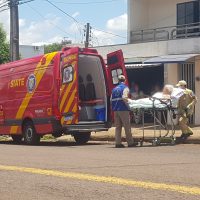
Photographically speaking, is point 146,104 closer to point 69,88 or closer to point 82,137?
point 69,88

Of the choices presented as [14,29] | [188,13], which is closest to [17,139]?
[14,29]

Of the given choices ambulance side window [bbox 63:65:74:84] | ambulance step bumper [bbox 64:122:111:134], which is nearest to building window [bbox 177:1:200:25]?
ambulance step bumper [bbox 64:122:111:134]

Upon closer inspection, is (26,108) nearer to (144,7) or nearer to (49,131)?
(49,131)

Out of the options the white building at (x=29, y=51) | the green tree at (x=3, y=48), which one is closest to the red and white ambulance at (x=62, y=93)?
the green tree at (x=3, y=48)

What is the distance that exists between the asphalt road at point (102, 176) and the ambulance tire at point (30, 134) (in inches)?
143

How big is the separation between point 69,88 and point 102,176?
6.40 meters

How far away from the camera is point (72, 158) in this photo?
10984 mm

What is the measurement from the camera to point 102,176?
8.35 meters

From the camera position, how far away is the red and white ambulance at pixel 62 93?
47.8ft

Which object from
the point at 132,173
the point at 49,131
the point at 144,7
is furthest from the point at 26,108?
the point at 144,7

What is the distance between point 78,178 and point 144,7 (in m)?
17.9

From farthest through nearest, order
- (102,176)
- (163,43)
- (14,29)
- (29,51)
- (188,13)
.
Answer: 1. (29,51)
2. (14,29)
3. (188,13)
4. (163,43)
5. (102,176)

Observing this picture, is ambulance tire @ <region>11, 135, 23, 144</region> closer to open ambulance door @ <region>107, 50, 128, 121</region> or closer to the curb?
the curb

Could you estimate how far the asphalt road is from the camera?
705 centimetres
